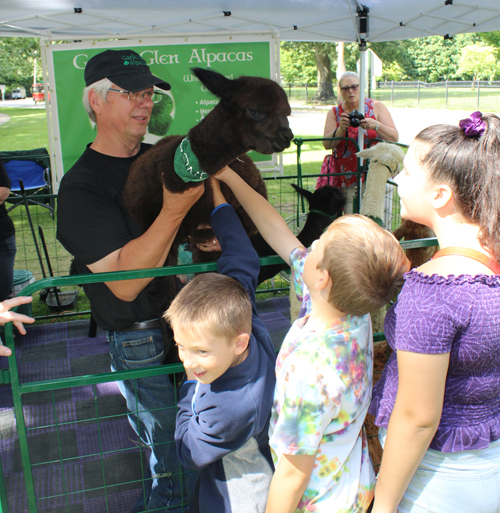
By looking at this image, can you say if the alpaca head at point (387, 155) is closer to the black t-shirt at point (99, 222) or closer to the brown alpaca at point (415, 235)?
the brown alpaca at point (415, 235)

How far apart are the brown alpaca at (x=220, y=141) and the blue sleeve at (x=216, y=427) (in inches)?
38.0

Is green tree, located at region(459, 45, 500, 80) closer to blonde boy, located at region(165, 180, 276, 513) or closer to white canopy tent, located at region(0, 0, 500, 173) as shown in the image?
white canopy tent, located at region(0, 0, 500, 173)

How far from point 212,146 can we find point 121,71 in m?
0.59

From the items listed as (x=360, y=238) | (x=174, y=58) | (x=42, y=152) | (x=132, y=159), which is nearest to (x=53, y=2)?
(x=174, y=58)

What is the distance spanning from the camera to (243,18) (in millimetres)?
5445

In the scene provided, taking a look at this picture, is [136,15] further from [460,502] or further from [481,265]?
[460,502]

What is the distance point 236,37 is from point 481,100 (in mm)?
29890

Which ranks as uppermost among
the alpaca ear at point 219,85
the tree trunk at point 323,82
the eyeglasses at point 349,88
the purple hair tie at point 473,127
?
the tree trunk at point 323,82

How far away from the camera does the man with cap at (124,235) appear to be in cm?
203

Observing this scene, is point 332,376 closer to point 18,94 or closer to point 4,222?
point 4,222

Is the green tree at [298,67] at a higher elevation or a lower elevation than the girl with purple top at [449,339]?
higher

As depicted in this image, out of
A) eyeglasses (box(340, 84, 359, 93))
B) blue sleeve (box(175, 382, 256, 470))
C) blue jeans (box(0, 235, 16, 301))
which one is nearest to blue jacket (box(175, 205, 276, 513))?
blue sleeve (box(175, 382, 256, 470))

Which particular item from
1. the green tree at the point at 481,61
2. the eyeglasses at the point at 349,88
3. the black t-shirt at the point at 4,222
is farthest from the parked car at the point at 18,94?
the black t-shirt at the point at 4,222

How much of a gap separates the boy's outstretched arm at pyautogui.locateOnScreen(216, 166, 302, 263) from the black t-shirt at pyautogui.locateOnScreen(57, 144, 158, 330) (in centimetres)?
49
